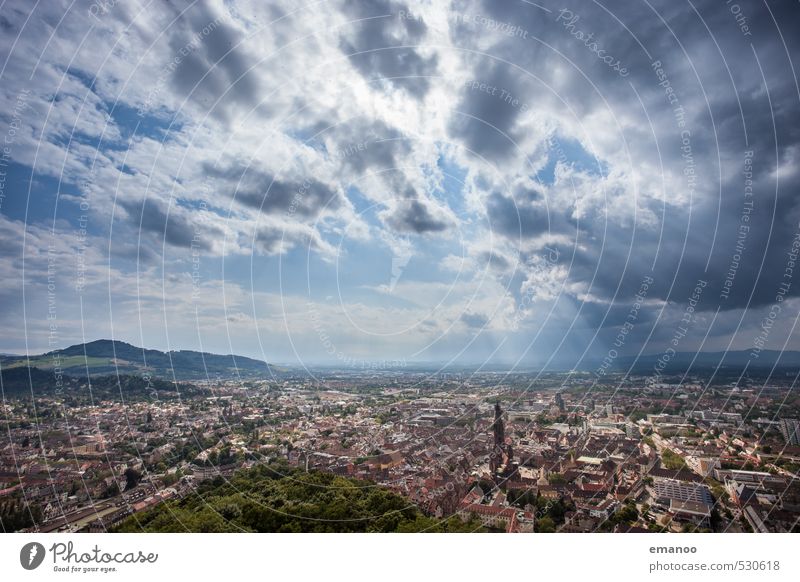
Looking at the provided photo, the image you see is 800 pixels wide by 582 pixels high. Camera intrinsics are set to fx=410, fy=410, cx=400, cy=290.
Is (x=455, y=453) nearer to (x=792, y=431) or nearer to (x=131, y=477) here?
(x=131, y=477)
